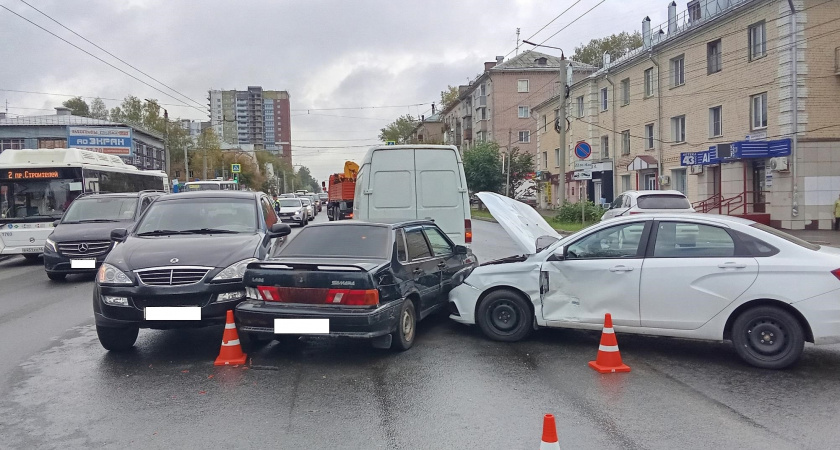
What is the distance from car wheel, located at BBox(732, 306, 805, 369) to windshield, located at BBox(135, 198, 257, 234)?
18.7ft

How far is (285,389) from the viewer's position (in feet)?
19.3

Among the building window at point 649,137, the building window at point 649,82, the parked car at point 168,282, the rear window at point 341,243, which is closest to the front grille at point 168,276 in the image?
the parked car at point 168,282

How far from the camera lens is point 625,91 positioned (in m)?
38.4

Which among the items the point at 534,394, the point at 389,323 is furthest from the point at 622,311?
the point at 389,323

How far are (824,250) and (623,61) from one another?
33.6 m

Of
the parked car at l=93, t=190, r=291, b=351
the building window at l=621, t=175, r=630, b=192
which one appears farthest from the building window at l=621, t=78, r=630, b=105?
the parked car at l=93, t=190, r=291, b=351

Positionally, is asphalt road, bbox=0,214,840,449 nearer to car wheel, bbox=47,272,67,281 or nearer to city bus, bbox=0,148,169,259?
car wheel, bbox=47,272,67,281

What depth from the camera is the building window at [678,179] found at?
106ft

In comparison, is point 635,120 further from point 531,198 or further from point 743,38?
point 531,198

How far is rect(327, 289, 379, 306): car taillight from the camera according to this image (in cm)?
643

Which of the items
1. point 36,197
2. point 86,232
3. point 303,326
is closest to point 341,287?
point 303,326

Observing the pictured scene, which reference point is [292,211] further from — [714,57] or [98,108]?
[98,108]

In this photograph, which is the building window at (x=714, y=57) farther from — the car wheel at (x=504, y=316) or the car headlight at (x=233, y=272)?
the car headlight at (x=233, y=272)

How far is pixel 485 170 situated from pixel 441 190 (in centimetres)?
3591
